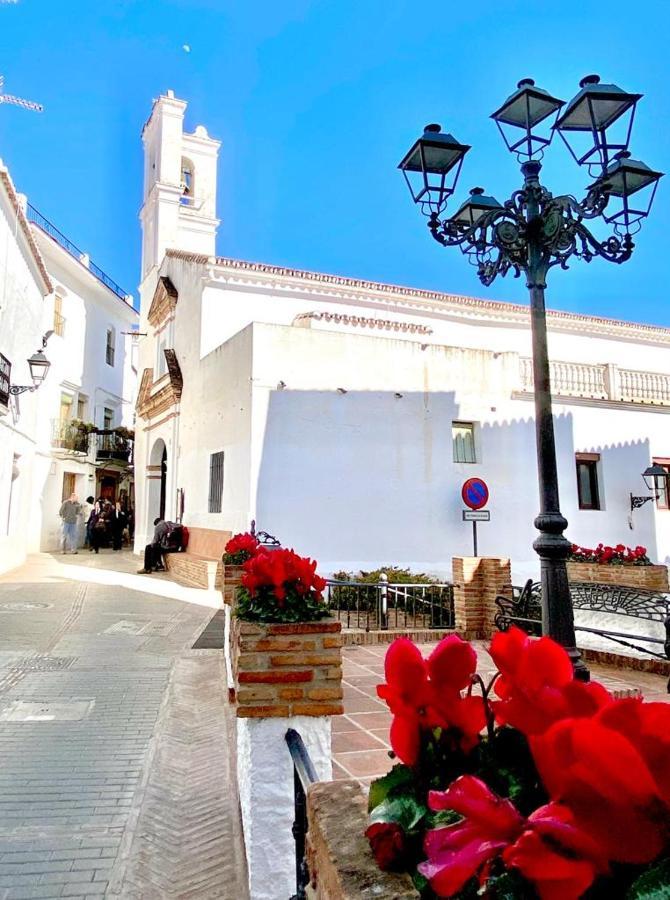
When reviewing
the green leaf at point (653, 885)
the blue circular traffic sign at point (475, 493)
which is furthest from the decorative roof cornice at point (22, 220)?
the green leaf at point (653, 885)

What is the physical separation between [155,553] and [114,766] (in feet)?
36.4

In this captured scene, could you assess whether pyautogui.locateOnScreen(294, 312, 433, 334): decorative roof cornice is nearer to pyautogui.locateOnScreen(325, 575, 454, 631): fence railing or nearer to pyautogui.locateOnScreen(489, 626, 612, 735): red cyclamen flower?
pyautogui.locateOnScreen(325, 575, 454, 631): fence railing

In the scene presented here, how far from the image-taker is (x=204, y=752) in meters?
4.20

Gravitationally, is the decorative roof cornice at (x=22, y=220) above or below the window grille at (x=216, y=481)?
above

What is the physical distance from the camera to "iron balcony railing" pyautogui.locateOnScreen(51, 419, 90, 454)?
2093cm

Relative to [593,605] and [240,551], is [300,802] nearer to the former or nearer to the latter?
[240,551]

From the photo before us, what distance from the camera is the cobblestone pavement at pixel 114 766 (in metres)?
2.81

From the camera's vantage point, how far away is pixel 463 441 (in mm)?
12961

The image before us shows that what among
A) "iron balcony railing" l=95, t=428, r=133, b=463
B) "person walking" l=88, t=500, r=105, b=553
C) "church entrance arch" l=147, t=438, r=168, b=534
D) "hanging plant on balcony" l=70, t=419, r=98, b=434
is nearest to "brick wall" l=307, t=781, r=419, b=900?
"church entrance arch" l=147, t=438, r=168, b=534

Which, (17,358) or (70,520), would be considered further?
(70,520)

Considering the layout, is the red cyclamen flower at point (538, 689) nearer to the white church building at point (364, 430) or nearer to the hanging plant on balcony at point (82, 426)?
the white church building at point (364, 430)

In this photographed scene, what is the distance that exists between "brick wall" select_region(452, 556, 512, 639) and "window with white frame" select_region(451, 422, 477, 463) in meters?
5.23

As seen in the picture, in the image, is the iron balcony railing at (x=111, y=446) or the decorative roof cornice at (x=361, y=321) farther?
the iron balcony railing at (x=111, y=446)

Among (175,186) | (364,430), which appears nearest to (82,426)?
(175,186)
